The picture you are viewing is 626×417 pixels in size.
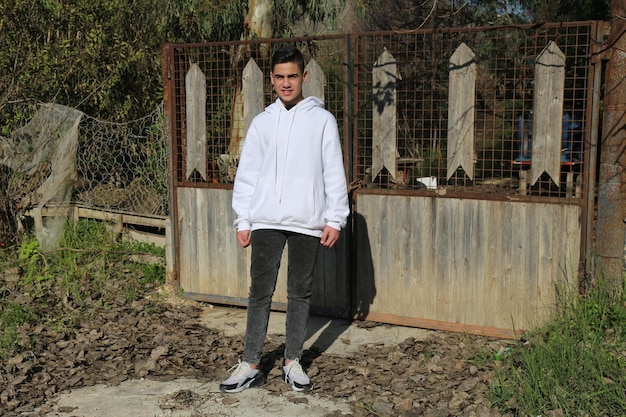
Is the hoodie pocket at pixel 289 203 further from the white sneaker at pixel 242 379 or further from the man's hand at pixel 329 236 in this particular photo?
the white sneaker at pixel 242 379

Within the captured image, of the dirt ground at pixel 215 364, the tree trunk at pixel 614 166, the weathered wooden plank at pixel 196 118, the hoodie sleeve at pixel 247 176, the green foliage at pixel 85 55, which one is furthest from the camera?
the green foliage at pixel 85 55

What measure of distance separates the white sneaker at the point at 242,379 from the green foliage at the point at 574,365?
58.1 inches

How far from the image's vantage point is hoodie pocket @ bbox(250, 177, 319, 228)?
429cm

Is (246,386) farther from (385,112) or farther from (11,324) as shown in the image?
(385,112)

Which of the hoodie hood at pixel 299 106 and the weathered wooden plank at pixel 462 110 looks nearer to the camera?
the hoodie hood at pixel 299 106

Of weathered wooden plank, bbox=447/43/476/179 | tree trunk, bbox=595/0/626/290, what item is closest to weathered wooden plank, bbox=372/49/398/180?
weathered wooden plank, bbox=447/43/476/179

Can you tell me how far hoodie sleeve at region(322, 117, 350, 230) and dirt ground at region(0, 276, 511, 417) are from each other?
1085 mm

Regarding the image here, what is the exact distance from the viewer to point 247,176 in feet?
14.8

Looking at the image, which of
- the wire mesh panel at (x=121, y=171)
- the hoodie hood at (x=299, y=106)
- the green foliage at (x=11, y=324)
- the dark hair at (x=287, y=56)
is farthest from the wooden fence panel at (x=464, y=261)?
the wire mesh panel at (x=121, y=171)

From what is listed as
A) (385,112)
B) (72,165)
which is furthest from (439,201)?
(72,165)

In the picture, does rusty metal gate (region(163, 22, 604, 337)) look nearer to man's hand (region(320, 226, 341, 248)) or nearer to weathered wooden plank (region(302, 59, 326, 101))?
weathered wooden plank (region(302, 59, 326, 101))

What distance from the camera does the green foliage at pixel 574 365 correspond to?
3.84 meters

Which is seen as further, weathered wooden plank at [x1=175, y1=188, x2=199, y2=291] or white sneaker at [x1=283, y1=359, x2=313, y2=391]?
weathered wooden plank at [x1=175, y1=188, x2=199, y2=291]

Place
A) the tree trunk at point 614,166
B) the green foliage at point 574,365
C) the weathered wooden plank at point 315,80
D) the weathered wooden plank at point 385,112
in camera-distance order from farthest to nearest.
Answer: the weathered wooden plank at point 315,80, the weathered wooden plank at point 385,112, the tree trunk at point 614,166, the green foliage at point 574,365
